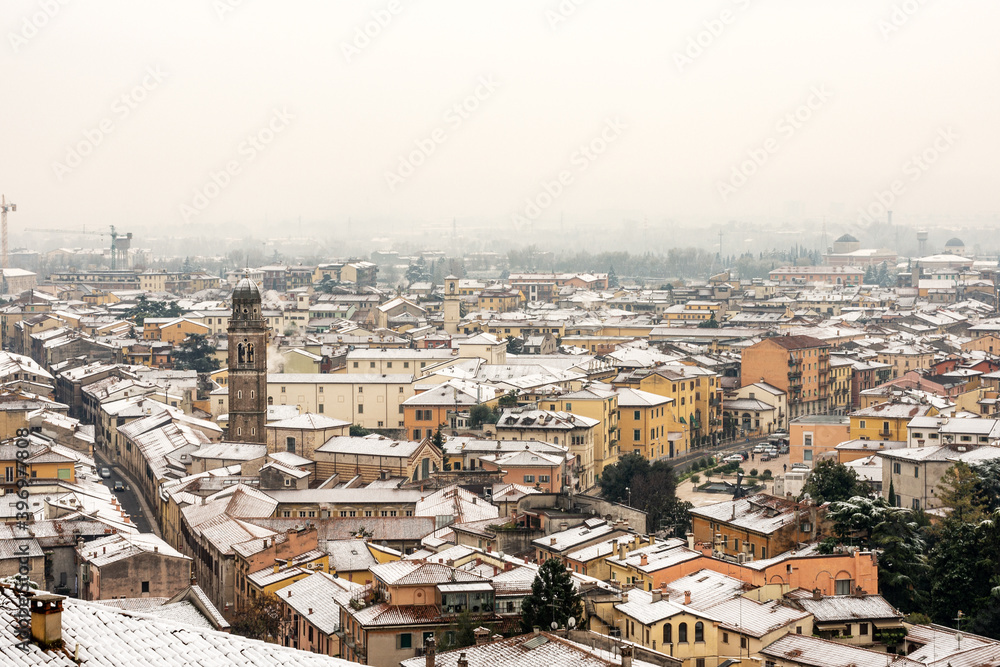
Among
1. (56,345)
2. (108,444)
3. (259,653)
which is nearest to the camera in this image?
(259,653)

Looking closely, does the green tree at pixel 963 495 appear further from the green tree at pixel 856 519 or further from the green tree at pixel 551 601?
the green tree at pixel 551 601

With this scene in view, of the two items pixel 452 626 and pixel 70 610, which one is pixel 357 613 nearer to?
pixel 452 626

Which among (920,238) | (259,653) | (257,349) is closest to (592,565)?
(259,653)

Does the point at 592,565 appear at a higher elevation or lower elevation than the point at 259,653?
lower

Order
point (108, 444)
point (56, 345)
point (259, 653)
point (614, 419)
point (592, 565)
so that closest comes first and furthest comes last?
point (259, 653), point (592, 565), point (614, 419), point (108, 444), point (56, 345)

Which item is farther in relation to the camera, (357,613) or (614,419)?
(614,419)

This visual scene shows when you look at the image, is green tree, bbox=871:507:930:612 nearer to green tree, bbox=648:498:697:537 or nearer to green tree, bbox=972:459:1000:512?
green tree, bbox=972:459:1000:512

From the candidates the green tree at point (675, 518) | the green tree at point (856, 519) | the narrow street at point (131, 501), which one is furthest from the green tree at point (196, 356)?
the green tree at point (856, 519)
